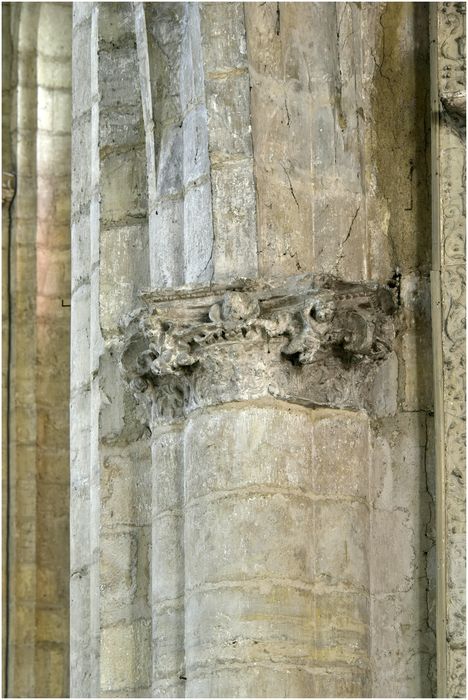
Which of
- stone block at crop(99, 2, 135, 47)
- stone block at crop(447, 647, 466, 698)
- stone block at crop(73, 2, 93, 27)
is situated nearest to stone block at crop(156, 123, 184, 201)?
stone block at crop(99, 2, 135, 47)

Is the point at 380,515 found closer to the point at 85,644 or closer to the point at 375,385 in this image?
the point at 375,385

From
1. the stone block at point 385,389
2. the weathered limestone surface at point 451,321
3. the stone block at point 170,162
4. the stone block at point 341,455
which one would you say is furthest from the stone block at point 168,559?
the stone block at point 170,162

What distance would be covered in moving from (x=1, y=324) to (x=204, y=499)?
4.63 meters

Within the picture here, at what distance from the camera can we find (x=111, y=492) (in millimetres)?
9539

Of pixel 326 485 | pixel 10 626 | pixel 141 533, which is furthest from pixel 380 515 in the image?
pixel 10 626

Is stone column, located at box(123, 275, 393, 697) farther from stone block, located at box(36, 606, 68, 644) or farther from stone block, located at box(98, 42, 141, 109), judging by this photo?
stone block, located at box(36, 606, 68, 644)

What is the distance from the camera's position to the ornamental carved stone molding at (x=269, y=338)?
9.07m

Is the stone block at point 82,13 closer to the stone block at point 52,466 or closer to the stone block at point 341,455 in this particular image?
the stone block at point 341,455

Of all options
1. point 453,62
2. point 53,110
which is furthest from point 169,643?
point 53,110

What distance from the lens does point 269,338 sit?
909 centimetres

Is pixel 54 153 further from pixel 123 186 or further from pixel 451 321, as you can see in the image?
pixel 451 321

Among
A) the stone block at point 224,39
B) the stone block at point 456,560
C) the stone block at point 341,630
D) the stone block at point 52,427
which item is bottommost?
the stone block at point 341,630

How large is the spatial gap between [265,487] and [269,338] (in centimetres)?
50

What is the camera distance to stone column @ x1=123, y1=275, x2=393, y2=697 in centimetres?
888
